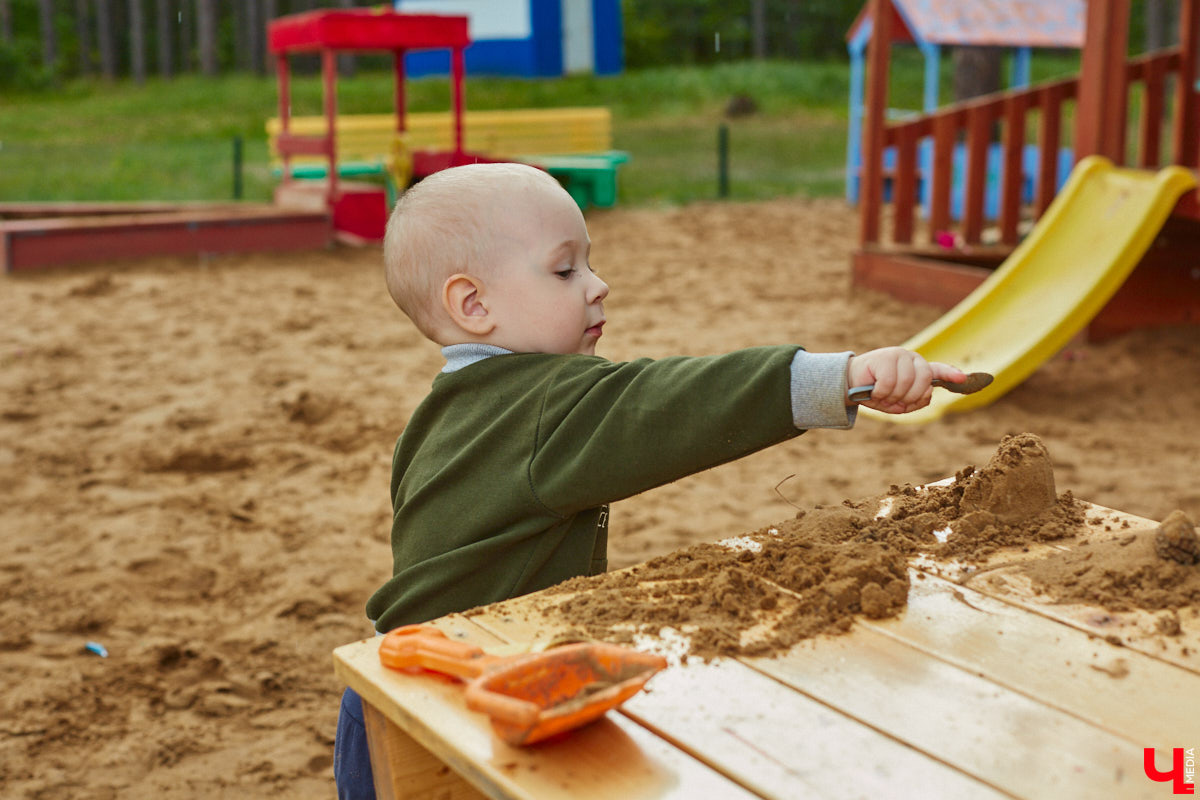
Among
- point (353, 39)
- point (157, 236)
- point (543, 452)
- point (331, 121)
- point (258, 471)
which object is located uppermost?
point (353, 39)

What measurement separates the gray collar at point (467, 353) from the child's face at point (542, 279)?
15 millimetres

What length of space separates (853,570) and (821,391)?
235mm

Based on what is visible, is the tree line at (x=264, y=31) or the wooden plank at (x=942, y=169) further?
the tree line at (x=264, y=31)

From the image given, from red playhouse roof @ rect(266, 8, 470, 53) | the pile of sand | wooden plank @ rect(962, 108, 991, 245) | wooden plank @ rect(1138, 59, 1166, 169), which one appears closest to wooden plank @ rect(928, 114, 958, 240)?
wooden plank @ rect(962, 108, 991, 245)

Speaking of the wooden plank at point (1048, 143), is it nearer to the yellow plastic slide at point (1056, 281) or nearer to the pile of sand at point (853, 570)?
the yellow plastic slide at point (1056, 281)

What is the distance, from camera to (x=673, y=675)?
134 centimetres

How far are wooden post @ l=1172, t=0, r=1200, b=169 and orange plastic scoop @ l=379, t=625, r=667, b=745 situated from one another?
6.69 m

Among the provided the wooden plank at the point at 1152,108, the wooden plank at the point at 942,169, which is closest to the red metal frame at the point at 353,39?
the wooden plank at the point at 942,169

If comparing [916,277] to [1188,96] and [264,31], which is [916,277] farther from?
[264,31]

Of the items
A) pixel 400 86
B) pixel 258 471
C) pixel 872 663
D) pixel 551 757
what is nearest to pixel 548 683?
pixel 551 757

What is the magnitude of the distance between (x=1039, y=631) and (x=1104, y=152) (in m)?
5.71

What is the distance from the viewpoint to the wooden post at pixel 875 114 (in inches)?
309

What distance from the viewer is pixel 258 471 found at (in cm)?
479
